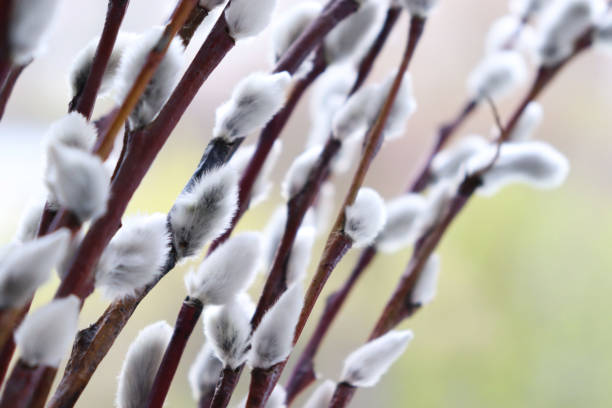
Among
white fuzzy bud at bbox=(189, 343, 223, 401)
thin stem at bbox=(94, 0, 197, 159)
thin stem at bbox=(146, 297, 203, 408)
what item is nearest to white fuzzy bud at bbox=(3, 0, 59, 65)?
thin stem at bbox=(94, 0, 197, 159)

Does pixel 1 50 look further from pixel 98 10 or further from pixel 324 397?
pixel 98 10

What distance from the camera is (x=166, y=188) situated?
0.91 m

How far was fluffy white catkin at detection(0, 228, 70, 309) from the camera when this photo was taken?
0.79 ft

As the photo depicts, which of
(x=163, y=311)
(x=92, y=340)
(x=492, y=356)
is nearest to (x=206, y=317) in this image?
(x=92, y=340)

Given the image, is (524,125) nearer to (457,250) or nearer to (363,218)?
(363,218)

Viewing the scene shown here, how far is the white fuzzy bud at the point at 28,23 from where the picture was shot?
0.24m

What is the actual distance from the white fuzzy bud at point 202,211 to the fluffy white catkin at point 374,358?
12 centimetres

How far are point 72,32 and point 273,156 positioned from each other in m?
0.61

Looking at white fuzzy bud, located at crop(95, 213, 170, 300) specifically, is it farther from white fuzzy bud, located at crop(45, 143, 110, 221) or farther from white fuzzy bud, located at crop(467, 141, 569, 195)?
white fuzzy bud, located at crop(467, 141, 569, 195)

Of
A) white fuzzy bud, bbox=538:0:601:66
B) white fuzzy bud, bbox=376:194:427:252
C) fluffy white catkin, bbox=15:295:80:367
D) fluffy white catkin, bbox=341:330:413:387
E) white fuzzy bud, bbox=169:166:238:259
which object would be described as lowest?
fluffy white catkin, bbox=15:295:80:367

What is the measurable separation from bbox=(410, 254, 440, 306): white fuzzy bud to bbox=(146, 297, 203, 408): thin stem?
0.17 m

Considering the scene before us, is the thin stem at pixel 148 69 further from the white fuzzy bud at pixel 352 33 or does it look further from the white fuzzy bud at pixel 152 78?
the white fuzzy bud at pixel 352 33

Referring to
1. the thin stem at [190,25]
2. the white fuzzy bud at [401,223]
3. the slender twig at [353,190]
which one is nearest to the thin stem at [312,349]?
the white fuzzy bud at [401,223]

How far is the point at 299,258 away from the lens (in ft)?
1.29
